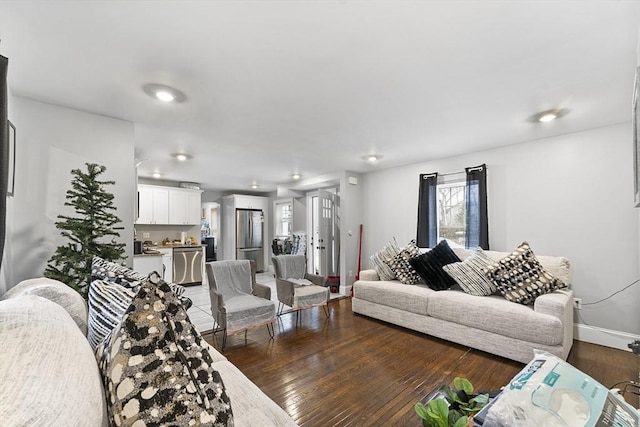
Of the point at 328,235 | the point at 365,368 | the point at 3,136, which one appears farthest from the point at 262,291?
the point at 3,136

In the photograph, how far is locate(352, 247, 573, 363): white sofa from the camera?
2584 millimetres

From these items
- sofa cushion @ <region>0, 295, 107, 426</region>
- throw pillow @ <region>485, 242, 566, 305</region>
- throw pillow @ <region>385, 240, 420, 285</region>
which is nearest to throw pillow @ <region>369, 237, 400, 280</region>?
throw pillow @ <region>385, 240, 420, 285</region>

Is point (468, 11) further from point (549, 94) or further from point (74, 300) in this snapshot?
point (74, 300)

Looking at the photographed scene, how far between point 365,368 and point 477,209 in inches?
111

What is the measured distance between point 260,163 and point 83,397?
441 centimetres

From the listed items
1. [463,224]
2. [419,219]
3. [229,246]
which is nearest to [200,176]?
[229,246]

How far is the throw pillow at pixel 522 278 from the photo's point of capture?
291 centimetres

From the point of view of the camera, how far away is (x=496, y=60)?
6.19 ft

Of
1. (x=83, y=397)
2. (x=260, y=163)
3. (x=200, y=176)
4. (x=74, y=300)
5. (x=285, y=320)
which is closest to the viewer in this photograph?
(x=83, y=397)

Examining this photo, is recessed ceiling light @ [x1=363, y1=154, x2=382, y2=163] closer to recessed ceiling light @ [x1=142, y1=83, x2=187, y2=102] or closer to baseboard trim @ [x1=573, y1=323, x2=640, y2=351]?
recessed ceiling light @ [x1=142, y1=83, x2=187, y2=102]

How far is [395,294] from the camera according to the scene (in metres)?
3.70

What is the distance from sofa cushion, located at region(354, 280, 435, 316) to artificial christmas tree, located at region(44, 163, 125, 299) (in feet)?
10.0

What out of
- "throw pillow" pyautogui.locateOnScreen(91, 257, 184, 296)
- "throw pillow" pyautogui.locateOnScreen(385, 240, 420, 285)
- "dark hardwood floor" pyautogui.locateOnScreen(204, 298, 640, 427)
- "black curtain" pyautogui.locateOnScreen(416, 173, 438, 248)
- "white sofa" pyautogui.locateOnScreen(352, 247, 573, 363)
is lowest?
"dark hardwood floor" pyautogui.locateOnScreen(204, 298, 640, 427)

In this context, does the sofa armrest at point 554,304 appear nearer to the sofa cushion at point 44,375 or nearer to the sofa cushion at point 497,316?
the sofa cushion at point 497,316
